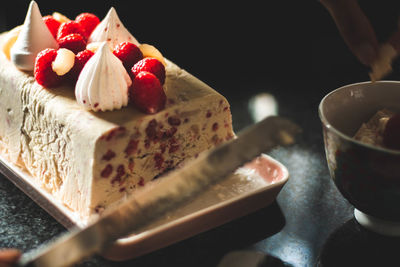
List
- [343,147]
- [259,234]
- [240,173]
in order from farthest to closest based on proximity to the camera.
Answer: [240,173], [259,234], [343,147]

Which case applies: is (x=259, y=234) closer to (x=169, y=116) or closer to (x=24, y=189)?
(x=169, y=116)

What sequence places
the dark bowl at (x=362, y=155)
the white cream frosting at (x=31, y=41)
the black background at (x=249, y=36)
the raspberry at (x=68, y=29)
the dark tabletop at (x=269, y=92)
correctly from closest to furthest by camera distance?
the dark bowl at (x=362, y=155) → the dark tabletop at (x=269, y=92) → the white cream frosting at (x=31, y=41) → the raspberry at (x=68, y=29) → the black background at (x=249, y=36)

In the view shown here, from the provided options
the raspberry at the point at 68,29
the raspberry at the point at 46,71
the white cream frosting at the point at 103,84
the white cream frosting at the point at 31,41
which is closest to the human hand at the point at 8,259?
the white cream frosting at the point at 103,84

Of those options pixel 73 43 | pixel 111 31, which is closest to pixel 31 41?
pixel 73 43

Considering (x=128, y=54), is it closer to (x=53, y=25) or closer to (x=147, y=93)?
(x=147, y=93)

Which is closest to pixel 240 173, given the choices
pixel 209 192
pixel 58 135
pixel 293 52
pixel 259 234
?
pixel 209 192

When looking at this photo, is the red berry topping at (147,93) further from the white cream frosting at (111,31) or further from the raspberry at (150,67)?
the white cream frosting at (111,31)
